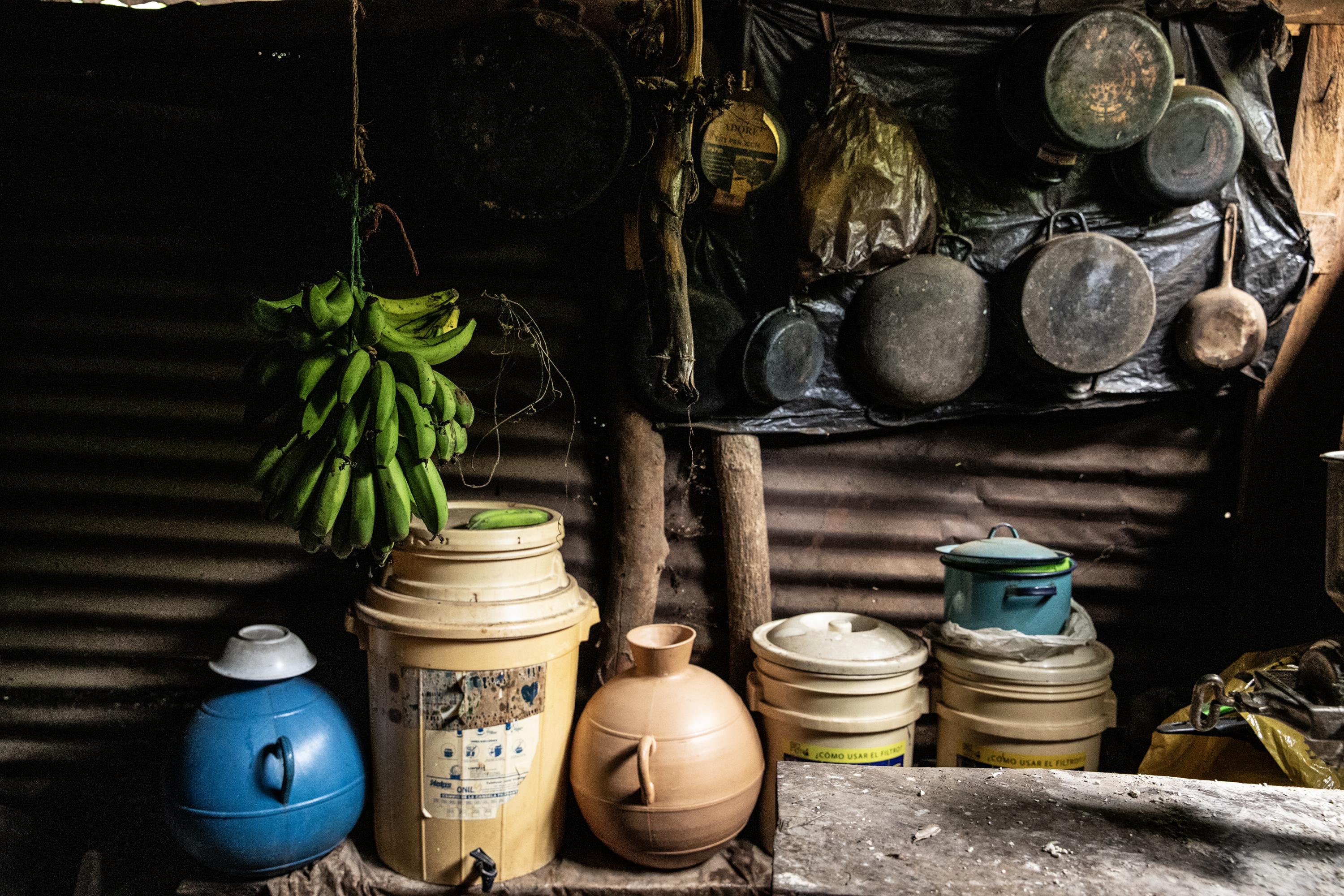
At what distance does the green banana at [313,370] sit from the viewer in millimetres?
2043

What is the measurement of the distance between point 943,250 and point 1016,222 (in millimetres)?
274

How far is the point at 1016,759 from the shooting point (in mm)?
2588

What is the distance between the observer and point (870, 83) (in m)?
2.81

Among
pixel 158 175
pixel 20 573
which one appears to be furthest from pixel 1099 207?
pixel 20 573

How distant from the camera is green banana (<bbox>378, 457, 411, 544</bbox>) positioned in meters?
2.13

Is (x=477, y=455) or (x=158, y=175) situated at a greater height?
(x=158, y=175)

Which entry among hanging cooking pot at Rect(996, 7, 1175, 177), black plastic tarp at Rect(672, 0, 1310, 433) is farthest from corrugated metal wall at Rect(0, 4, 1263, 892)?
hanging cooking pot at Rect(996, 7, 1175, 177)

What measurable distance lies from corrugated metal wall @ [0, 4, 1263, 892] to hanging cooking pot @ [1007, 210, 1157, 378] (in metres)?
0.33

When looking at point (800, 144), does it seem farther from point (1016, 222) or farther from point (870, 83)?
point (1016, 222)

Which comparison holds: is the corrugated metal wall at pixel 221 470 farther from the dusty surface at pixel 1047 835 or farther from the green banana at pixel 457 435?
the dusty surface at pixel 1047 835

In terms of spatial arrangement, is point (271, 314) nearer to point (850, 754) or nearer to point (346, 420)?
point (346, 420)

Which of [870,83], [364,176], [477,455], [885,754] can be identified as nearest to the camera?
[364,176]

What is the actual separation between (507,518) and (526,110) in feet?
4.17

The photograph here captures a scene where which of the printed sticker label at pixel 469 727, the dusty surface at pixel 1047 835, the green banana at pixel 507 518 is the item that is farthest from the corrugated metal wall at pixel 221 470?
the dusty surface at pixel 1047 835
